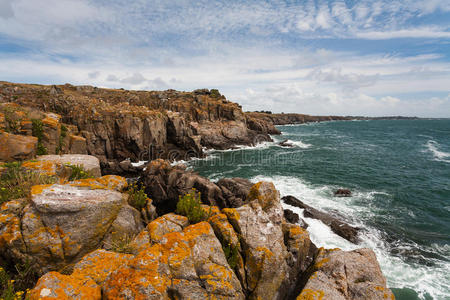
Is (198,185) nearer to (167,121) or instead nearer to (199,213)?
(199,213)

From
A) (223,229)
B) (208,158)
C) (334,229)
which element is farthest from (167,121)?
(223,229)

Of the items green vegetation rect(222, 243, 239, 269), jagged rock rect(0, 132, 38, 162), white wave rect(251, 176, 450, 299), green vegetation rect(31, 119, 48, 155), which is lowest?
white wave rect(251, 176, 450, 299)

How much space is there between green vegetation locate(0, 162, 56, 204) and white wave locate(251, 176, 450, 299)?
17394 mm

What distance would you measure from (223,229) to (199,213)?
58.1 inches

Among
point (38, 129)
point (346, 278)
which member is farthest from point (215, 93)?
point (346, 278)

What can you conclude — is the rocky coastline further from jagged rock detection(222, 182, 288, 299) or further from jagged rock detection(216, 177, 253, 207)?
jagged rock detection(216, 177, 253, 207)

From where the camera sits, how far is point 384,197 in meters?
24.1

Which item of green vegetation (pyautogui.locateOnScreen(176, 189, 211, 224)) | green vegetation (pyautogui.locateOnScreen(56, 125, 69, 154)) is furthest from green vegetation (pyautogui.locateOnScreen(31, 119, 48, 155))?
green vegetation (pyautogui.locateOnScreen(176, 189, 211, 224))

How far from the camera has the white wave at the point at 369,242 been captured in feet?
39.3

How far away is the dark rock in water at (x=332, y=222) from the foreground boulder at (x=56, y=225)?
1705cm

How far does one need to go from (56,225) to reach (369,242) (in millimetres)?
19648

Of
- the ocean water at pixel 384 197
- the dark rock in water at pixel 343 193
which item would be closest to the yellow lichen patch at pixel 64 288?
the ocean water at pixel 384 197

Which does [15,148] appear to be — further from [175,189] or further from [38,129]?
[175,189]

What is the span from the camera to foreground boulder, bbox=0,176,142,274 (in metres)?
5.38
